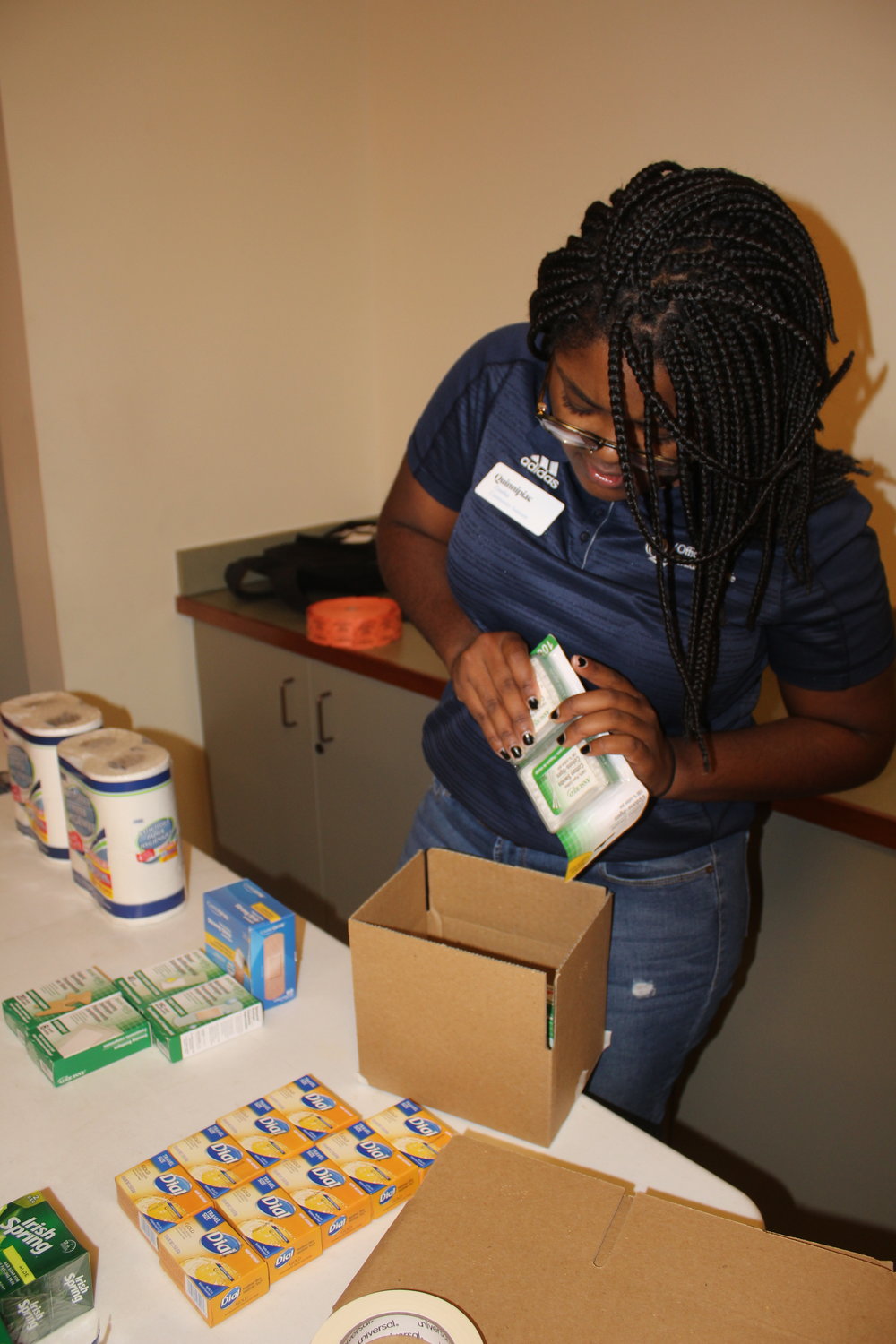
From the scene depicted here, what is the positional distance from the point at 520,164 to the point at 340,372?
651mm

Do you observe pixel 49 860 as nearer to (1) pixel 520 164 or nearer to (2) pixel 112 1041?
(2) pixel 112 1041

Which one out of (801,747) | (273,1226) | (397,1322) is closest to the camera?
(397,1322)

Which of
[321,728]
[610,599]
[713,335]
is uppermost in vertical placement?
[713,335]

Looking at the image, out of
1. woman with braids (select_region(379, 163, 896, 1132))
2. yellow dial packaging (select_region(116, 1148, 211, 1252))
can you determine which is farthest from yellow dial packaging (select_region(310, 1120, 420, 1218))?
woman with braids (select_region(379, 163, 896, 1132))

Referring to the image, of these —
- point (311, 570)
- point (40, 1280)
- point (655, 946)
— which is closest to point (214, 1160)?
point (40, 1280)

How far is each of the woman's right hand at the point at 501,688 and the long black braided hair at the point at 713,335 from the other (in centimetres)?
17

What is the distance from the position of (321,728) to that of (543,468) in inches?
45.3

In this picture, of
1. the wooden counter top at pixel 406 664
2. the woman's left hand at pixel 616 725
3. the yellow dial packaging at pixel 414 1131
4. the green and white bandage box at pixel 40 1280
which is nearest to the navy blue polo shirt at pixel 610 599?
the woman's left hand at pixel 616 725

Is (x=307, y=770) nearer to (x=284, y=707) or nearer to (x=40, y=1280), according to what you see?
(x=284, y=707)

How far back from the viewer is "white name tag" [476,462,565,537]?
106 centimetres

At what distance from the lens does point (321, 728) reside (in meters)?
2.11

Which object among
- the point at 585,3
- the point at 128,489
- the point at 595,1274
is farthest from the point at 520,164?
the point at 595,1274

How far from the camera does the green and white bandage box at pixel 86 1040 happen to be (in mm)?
922

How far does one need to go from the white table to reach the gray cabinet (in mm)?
821
